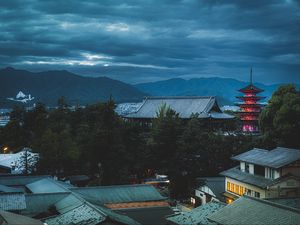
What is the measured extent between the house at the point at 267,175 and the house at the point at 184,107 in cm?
2140

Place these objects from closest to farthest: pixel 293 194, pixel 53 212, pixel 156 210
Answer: pixel 53 212
pixel 156 210
pixel 293 194

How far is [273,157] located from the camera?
3672 cm

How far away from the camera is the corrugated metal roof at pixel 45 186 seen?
113 feet

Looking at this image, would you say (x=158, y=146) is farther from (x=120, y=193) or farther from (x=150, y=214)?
(x=150, y=214)

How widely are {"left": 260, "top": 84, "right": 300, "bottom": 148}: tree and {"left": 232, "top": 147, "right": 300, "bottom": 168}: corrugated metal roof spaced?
5764mm

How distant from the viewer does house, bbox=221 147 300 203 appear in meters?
34.3

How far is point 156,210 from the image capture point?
32406 mm

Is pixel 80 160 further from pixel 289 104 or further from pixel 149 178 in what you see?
pixel 289 104

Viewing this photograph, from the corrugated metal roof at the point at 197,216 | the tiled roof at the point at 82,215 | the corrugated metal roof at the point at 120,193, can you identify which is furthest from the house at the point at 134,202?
the corrugated metal roof at the point at 197,216

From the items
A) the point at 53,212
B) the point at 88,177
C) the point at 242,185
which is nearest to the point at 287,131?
the point at 242,185

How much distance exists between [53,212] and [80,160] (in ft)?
67.7

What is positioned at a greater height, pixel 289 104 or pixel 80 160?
pixel 289 104

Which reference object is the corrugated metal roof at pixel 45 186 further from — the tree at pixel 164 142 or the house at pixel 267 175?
the house at pixel 267 175

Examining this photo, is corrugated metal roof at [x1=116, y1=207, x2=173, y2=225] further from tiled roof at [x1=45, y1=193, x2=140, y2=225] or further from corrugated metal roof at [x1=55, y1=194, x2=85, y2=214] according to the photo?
tiled roof at [x1=45, y1=193, x2=140, y2=225]
